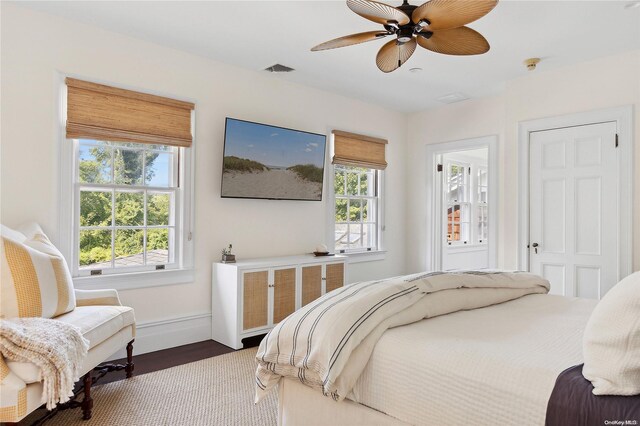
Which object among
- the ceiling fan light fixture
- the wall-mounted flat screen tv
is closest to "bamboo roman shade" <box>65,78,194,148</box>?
the wall-mounted flat screen tv

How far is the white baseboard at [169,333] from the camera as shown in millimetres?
3365

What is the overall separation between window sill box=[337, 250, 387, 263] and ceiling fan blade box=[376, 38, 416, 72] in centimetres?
255

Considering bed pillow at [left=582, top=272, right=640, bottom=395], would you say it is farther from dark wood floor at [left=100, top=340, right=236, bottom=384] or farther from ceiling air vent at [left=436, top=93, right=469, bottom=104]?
ceiling air vent at [left=436, top=93, right=469, bottom=104]

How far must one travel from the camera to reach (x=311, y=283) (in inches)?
161

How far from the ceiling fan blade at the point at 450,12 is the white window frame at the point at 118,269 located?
2277 mm

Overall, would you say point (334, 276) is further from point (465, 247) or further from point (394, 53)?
point (465, 247)

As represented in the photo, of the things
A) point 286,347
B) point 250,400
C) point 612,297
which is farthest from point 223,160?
point 612,297

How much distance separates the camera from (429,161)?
213 inches

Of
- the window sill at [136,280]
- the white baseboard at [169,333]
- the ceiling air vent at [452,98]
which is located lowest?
the white baseboard at [169,333]

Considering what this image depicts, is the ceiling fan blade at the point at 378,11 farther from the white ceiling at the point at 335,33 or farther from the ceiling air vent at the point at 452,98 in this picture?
the ceiling air vent at the point at 452,98

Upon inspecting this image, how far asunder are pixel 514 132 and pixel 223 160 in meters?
2.95

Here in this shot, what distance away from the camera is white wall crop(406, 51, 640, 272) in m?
3.63

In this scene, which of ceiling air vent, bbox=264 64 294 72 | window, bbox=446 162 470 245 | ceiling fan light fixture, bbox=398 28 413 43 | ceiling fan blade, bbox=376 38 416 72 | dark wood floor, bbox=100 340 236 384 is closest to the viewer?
ceiling fan light fixture, bbox=398 28 413 43

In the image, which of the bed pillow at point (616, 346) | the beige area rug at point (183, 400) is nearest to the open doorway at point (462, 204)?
the beige area rug at point (183, 400)
